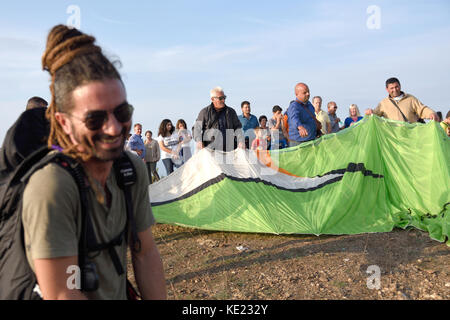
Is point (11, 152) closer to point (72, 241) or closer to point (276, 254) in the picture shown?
point (72, 241)

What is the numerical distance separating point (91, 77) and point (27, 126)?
0.41 m

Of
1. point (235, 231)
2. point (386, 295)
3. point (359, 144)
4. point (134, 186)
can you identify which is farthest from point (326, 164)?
point (134, 186)

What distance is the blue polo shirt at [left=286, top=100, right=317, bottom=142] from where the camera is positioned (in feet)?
23.7

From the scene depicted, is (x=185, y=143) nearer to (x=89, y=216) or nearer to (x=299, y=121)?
(x=299, y=121)

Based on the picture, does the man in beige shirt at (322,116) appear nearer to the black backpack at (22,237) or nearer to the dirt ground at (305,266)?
the dirt ground at (305,266)

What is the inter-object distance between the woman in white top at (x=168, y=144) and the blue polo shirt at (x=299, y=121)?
367 centimetres

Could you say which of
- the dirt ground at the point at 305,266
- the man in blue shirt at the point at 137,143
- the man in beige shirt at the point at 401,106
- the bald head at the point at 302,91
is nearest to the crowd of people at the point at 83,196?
the dirt ground at the point at 305,266

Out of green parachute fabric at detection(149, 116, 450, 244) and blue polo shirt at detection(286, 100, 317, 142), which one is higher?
blue polo shirt at detection(286, 100, 317, 142)

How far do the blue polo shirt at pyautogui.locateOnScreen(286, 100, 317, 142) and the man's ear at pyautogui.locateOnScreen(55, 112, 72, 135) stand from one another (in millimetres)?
5991

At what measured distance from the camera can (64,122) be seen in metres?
1.50

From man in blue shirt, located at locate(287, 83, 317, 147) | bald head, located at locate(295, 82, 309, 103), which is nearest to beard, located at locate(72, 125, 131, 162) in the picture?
man in blue shirt, located at locate(287, 83, 317, 147)

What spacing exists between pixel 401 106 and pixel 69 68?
23.4 feet

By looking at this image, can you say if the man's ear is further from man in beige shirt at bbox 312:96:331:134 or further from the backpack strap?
man in beige shirt at bbox 312:96:331:134

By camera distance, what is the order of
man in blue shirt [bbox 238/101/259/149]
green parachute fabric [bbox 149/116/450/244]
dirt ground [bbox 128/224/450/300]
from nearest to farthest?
dirt ground [bbox 128/224/450/300] < green parachute fabric [bbox 149/116/450/244] < man in blue shirt [bbox 238/101/259/149]
